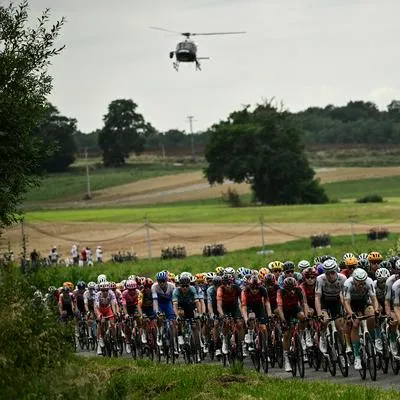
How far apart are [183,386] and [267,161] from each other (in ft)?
317

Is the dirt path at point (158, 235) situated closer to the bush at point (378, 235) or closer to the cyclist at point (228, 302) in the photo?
the bush at point (378, 235)

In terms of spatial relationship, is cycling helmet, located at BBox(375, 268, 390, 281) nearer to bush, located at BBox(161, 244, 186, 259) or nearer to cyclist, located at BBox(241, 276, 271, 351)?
cyclist, located at BBox(241, 276, 271, 351)

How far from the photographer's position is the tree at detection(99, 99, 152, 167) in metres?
166

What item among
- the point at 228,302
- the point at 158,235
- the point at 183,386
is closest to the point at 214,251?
the point at 158,235

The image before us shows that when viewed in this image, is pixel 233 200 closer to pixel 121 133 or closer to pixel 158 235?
pixel 158 235

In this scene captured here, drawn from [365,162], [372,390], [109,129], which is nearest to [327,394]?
[372,390]

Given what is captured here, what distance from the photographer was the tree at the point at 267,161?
375 ft

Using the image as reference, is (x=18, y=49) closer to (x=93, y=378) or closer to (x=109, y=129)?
(x=93, y=378)

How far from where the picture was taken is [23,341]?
17109mm

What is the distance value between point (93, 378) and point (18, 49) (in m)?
7.71

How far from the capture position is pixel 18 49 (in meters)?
22.8

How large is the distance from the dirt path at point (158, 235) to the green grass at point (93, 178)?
3302 cm

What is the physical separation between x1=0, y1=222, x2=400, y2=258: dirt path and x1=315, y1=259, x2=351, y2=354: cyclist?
46130 millimetres

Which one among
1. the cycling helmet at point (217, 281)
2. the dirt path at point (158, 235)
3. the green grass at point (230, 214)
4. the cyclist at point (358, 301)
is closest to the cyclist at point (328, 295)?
the cyclist at point (358, 301)
